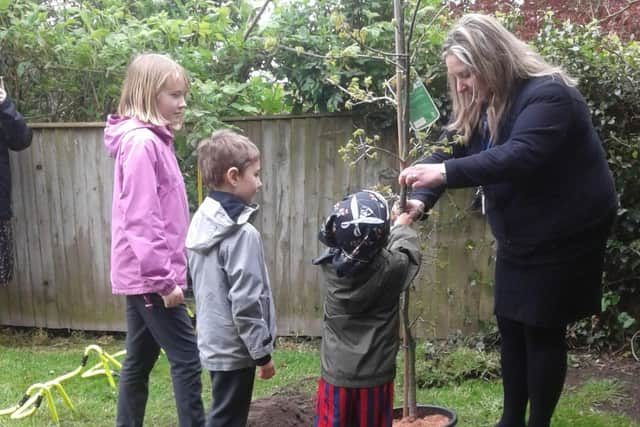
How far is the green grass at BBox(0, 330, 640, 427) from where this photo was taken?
3.49 m

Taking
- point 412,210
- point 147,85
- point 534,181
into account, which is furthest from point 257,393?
point 534,181

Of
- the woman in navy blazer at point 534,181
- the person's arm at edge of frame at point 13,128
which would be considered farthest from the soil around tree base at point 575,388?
the person's arm at edge of frame at point 13,128

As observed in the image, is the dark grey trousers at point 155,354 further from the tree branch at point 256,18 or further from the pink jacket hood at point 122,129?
the tree branch at point 256,18

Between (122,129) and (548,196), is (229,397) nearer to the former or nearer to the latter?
(122,129)

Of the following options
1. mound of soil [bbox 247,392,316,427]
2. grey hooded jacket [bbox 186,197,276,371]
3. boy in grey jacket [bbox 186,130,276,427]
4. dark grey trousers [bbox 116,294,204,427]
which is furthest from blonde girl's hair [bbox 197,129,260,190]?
mound of soil [bbox 247,392,316,427]

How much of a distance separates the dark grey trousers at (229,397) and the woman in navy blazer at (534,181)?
1.04 metres

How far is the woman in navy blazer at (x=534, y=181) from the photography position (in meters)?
2.29

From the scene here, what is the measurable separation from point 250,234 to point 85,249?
10.1ft

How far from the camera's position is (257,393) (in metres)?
3.99

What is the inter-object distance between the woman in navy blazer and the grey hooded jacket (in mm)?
684

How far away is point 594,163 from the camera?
241 centimetres

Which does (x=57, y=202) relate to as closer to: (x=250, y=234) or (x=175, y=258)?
(x=175, y=258)

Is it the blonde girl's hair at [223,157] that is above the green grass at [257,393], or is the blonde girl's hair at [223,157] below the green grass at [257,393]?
above

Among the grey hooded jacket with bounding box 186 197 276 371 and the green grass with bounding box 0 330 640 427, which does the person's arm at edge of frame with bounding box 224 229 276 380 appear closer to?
the grey hooded jacket with bounding box 186 197 276 371
